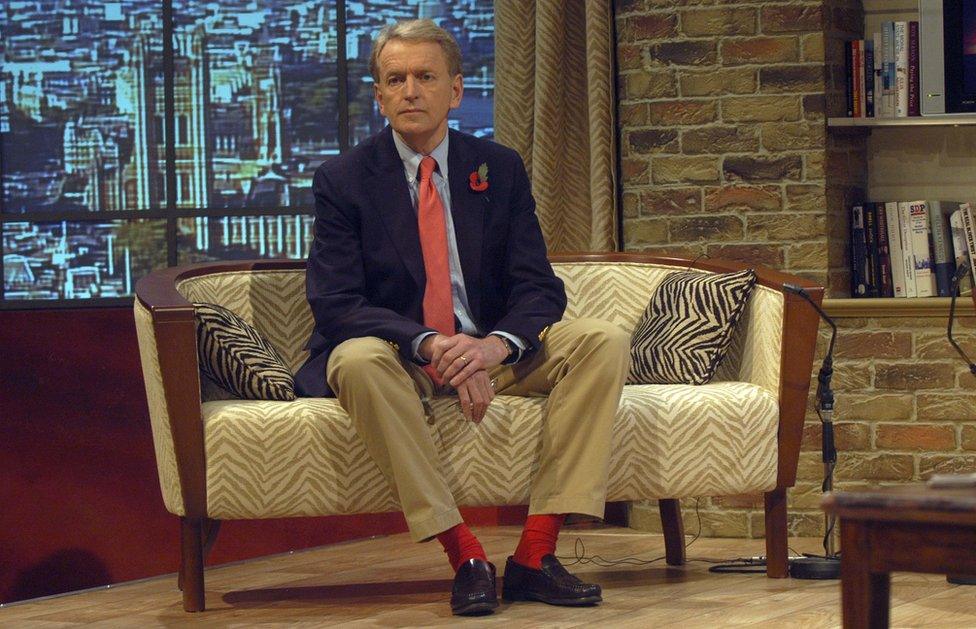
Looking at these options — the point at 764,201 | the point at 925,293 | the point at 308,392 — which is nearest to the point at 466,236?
Result: the point at 308,392

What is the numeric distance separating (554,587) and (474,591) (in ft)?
0.62

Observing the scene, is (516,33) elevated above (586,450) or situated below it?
above

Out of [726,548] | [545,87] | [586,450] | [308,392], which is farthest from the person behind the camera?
[545,87]

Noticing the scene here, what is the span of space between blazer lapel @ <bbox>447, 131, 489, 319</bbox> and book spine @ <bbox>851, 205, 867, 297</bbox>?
54.6 inches

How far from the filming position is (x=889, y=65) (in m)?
4.07

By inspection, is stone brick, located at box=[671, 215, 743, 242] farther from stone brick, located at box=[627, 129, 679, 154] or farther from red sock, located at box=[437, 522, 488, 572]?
red sock, located at box=[437, 522, 488, 572]

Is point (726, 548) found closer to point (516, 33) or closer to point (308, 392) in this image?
point (308, 392)

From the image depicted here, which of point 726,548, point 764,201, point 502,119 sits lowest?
point 726,548

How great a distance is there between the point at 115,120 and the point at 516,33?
1.27 meters

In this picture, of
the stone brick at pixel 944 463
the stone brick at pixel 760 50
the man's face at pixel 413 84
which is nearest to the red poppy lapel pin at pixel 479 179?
the man's face at pixel 413 84

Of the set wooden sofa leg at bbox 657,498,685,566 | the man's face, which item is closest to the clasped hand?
the man's face

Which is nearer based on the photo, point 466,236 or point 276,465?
point 276,465

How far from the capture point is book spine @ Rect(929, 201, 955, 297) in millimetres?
3980

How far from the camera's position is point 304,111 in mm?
4461
